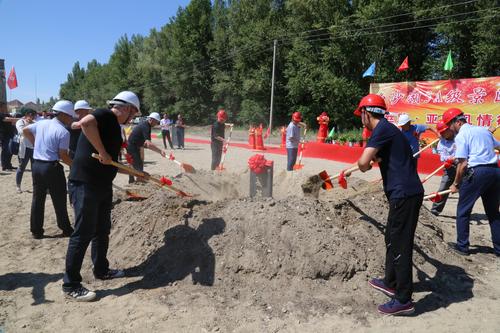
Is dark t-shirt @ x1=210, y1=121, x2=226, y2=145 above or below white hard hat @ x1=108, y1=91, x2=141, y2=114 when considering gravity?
below

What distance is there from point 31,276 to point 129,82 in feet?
195

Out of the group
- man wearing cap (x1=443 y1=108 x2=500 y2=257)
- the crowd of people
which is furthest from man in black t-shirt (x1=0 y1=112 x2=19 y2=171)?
man wearing cap (x1=443 y1=108 x2=500 y2=257)

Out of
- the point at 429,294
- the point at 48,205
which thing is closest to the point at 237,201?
the point at 429,294

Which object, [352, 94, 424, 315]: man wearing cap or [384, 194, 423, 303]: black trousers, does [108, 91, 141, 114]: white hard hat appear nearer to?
[352, 94, 424, 315]: man wearing cap

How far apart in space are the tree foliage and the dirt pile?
62.7ft

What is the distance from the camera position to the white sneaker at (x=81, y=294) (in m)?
3.45

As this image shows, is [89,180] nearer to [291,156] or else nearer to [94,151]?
[94,151]

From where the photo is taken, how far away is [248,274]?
12.8ft

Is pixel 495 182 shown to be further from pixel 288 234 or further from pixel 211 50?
pixel 211 50

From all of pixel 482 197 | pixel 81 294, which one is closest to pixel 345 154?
pixel 482 197

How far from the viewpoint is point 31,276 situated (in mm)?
4023

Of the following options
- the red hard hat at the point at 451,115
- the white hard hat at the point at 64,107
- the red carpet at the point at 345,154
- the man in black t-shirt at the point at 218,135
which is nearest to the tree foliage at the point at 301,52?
the red carpet at the point at 345,154

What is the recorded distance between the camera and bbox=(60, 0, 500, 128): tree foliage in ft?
70.2

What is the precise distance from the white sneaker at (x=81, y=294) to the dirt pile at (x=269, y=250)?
0.42m
